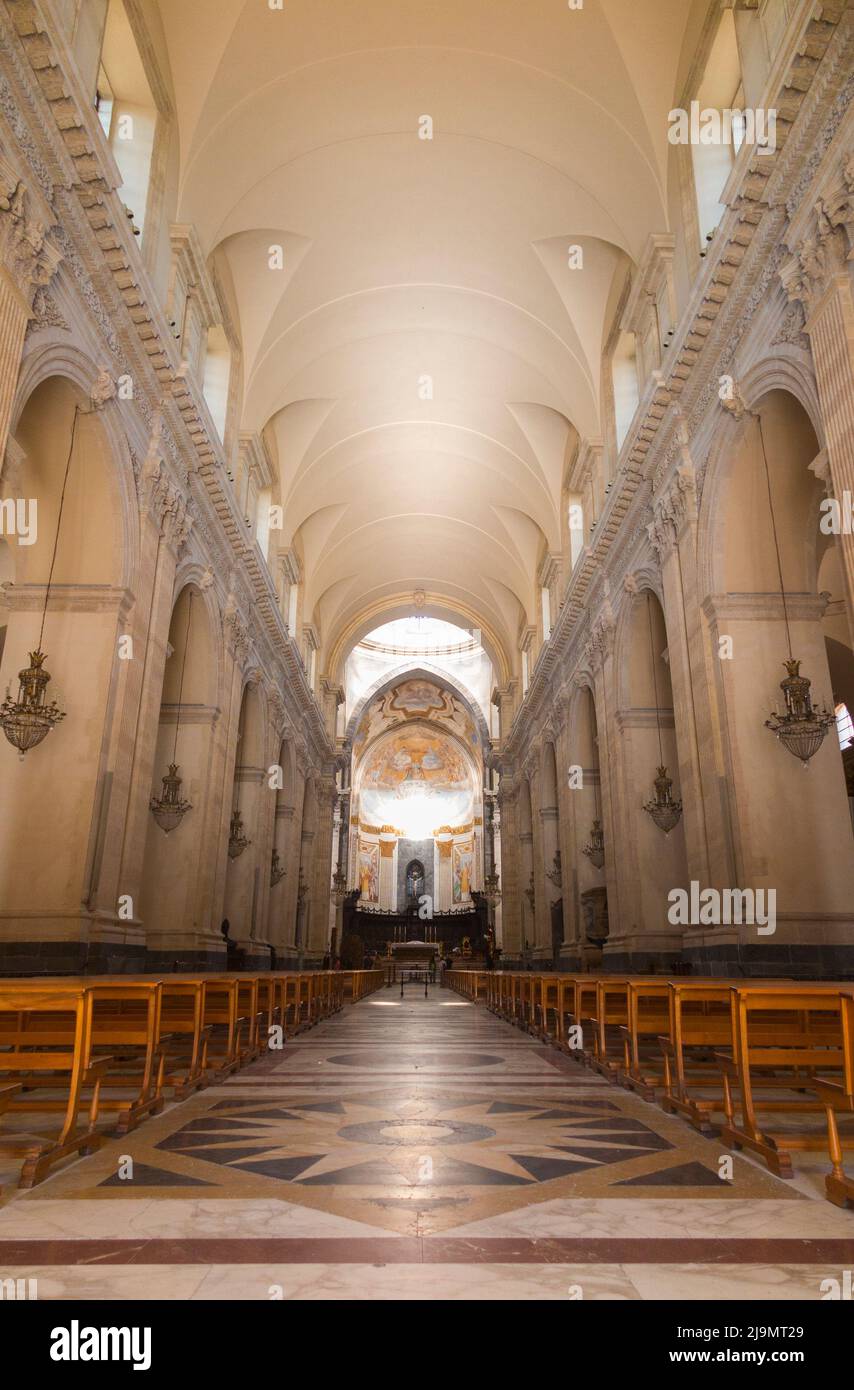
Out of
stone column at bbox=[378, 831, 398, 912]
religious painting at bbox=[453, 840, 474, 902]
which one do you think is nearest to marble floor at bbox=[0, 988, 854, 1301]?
religious painting at bbox=[453, 840, 474, 902]

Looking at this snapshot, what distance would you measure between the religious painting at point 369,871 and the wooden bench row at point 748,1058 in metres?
38.1

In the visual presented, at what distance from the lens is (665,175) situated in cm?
1177

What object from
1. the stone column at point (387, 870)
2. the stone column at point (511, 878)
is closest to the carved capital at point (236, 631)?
the stone column at point (511, 878)

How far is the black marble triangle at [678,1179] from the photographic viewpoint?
11.5 ft

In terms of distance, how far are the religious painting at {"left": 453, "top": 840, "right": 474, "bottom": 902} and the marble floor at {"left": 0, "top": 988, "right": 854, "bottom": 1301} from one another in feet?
139

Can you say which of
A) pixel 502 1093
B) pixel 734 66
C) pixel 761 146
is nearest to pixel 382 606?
pixel 734 66

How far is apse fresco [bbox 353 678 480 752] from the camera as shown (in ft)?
153

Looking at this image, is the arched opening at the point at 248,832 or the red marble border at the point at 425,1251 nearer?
the red marble border at the point at 425,1251

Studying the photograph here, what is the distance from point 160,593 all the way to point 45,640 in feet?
6.39

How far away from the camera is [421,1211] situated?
3.10m

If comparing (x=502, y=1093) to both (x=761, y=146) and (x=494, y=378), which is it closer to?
(x=761, y=146)

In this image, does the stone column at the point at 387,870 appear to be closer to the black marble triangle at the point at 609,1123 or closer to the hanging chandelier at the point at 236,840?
the hanging chandelier at the point at 236,840

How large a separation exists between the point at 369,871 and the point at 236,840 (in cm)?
3033

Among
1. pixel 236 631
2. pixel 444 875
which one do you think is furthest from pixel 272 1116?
pixel 444 875
